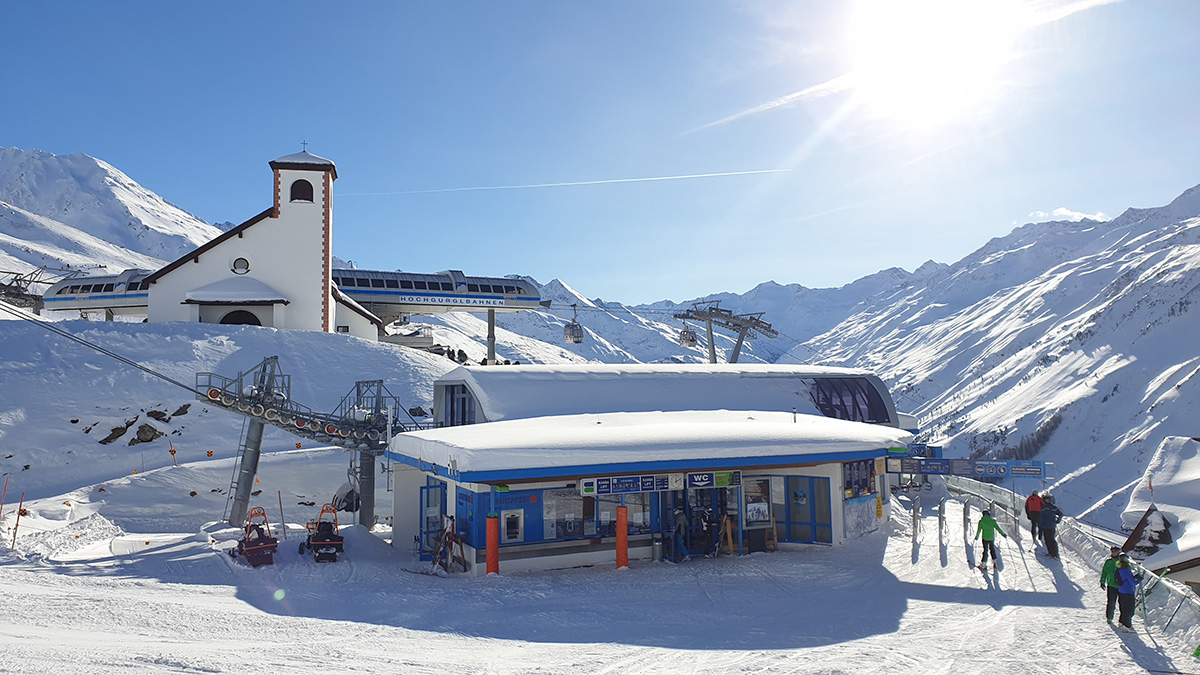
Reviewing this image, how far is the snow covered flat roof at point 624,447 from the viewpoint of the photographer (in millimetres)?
16531

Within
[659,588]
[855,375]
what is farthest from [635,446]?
[855,375]

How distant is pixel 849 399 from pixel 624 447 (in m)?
15.4

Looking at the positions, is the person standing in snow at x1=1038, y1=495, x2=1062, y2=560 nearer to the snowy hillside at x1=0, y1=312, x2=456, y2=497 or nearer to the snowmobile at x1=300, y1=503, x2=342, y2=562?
the snowmobile at x1=300, y1=503, x2=342, y2=562

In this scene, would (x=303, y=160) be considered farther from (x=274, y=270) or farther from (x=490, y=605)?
(x=490, y=605)

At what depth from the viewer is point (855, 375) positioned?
30703mm

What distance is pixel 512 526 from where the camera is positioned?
17609mm

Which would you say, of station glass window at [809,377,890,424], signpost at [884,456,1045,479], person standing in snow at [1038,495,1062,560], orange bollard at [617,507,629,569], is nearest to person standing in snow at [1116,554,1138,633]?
person standing in snow at [1038,495,1062,560]

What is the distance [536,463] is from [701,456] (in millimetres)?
4032

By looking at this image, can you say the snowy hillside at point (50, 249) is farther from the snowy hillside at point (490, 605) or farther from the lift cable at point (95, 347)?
the snowy hillside at point (490, 605)

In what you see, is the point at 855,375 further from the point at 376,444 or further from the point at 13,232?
the point at 13,232

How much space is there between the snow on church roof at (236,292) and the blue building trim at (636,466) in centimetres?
2375

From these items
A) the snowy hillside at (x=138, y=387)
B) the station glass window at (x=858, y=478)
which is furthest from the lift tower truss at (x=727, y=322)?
the station glass window at (x=858, y=478)

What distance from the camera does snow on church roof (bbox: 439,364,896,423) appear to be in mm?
24641

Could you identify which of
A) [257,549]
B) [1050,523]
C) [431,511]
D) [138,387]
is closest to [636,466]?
[431,511]
